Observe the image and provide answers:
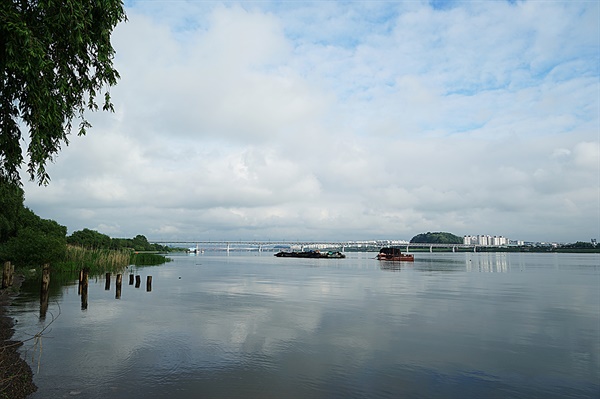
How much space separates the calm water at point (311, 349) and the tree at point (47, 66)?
7734 millimetres

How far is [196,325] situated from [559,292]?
128 feet

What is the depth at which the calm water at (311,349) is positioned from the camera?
13953 millimetres

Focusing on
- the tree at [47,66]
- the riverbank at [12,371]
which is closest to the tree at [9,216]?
the riverbank at [12,371]

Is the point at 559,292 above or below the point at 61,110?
below

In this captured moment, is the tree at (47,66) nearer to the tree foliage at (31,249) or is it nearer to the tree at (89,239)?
the tree foliage at (31,249)

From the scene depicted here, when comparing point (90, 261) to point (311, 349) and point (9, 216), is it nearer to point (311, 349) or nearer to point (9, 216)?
point (9, 216)

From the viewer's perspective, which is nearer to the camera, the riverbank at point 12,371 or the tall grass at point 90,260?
the riverbank at point 12,371

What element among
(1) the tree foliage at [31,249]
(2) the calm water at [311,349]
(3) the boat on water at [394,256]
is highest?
(1) the tree foliage at [31,249]

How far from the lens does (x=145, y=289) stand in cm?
4372

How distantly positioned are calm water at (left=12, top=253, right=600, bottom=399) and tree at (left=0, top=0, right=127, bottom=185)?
773cm

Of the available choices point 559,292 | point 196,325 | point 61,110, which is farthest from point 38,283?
point 559,292

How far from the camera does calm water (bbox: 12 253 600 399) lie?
1395 cm

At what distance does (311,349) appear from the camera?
1886 centimetres

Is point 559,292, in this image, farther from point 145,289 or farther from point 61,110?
point 61,110
